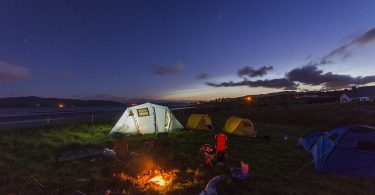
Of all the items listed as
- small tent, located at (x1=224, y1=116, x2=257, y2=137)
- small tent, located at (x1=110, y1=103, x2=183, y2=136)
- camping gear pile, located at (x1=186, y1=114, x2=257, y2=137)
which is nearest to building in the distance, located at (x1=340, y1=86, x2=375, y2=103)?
camping gear pile, located at (x1=186, y1=114, x2=257, y2=137)

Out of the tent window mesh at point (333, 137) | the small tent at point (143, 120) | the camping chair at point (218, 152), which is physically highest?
the small tent at point (143, 120)

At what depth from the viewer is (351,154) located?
34.2 feet

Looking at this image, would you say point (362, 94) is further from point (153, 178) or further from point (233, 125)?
point (153, 178)

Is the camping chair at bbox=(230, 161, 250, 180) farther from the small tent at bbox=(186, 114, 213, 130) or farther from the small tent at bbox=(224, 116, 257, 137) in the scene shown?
the small tent at bbox=(186, 114, 213, 130)

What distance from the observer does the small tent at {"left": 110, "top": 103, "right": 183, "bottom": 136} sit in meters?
21.6

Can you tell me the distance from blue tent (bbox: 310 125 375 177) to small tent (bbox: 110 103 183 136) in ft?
43.8

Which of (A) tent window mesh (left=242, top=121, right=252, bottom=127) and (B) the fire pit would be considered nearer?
(B) the fire pit

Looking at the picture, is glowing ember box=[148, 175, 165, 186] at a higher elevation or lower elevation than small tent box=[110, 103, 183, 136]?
lower

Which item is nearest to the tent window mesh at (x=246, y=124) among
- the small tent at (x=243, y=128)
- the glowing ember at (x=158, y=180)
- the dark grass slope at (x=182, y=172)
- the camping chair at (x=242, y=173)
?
the small tent at (x=243, y=128)

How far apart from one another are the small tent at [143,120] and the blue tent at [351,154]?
43.8 ft

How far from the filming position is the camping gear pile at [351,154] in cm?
1027

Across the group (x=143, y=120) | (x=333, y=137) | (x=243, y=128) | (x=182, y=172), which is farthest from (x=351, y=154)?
(x=143, y=120)

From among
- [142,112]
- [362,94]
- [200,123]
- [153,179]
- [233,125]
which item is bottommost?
[153,179]

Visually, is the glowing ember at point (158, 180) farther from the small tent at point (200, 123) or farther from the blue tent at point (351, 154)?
the small tent at point (200, 123)
